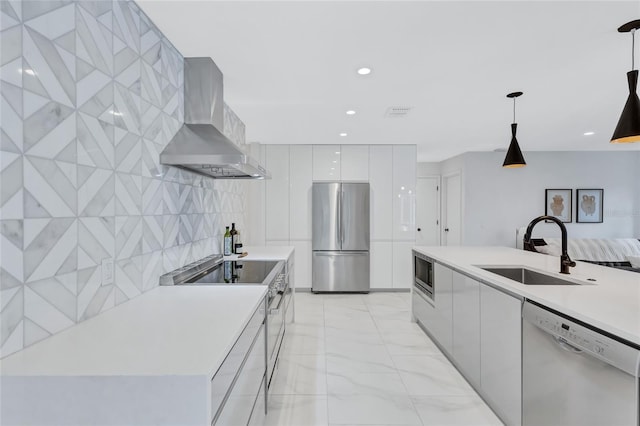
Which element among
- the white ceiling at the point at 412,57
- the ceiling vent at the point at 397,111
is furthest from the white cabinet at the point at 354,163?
the ceiling vent at the point at 397,111

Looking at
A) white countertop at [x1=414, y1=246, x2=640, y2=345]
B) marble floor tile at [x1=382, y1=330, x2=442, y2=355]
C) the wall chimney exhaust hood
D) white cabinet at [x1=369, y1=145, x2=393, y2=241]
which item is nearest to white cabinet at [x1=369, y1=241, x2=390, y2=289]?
white cabinet at [x1=369, y1=145, x2=393, y2=241]

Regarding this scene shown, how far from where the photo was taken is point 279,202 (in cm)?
485

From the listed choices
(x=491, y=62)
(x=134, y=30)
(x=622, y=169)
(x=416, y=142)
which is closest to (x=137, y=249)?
(x=134, y=30)

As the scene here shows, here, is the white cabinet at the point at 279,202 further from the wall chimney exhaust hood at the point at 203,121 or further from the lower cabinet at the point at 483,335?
the lower cabinet at the point at 483,335

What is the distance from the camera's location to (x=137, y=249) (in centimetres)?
154

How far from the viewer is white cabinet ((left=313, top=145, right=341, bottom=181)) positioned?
483cm

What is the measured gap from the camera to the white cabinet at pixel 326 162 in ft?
15.8

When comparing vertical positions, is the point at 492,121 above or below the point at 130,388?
above

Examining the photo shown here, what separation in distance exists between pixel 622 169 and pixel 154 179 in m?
7.83

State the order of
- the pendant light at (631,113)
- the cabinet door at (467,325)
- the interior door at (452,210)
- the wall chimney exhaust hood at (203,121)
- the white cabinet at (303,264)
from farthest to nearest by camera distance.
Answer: the interior door at (452,210) → the white cabinet at (303,264) → the cabinet door at (467,325) → the wall chimney exhaust hood at (203,121) → the pendant light at (631,113)

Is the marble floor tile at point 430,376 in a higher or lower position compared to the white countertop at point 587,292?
lower

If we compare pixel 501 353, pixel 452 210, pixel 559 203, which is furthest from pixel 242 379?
pixel 559 203

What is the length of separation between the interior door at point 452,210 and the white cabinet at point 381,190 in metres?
2.01

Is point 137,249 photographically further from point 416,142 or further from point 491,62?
point 416,142
